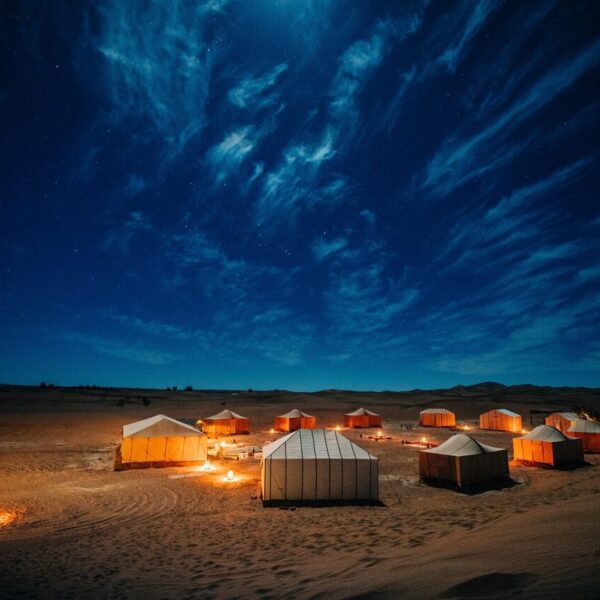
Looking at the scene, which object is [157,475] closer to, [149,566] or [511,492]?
[149,566]

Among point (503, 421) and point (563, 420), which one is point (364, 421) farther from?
point (563, 420)

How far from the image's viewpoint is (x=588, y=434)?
28109mm

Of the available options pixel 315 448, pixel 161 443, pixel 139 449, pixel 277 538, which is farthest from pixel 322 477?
pixel 139 449

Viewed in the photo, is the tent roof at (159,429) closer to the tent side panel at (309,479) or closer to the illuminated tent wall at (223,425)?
the tent side panel at (309,479)

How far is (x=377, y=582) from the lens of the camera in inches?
248

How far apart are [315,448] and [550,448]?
14.8m

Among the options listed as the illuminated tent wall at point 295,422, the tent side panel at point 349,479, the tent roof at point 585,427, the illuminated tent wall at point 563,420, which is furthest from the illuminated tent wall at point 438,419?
the tent side panel at point 349,479

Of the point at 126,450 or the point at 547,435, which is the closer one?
the point at 126,450

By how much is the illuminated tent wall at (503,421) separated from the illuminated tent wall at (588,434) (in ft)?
50.9

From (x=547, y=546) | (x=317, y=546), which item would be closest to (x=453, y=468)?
(x=317, y=546)

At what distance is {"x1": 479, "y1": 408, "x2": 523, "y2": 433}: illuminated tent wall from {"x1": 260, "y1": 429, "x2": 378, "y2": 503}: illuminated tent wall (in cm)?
3447

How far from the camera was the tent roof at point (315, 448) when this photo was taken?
655 inches

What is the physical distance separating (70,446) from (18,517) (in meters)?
18.0

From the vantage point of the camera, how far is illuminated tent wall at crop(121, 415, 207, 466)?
75.4 feet
